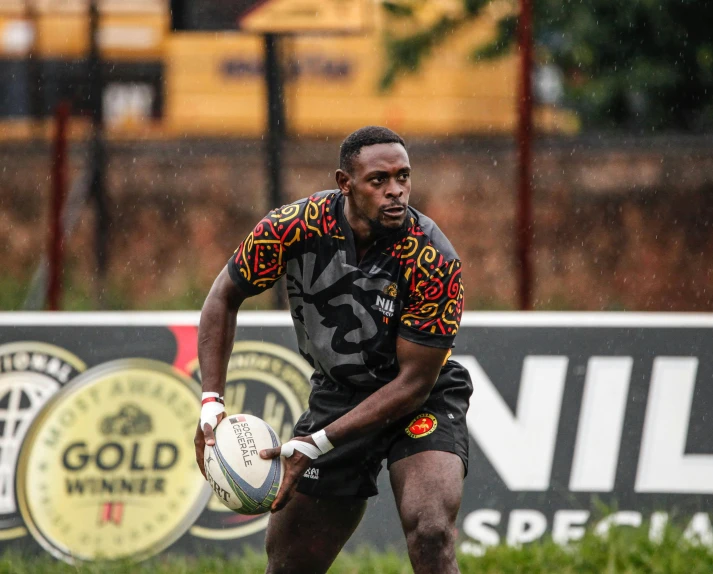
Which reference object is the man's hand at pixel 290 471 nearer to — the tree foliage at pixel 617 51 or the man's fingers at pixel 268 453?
the man's fingers at pixel 268 453

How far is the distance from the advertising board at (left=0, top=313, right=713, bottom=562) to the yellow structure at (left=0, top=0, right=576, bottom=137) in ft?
19.5

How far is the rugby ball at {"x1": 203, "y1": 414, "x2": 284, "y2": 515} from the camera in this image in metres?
4.18

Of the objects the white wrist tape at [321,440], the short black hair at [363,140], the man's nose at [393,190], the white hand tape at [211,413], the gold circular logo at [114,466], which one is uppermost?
the short black hair at [363,140]

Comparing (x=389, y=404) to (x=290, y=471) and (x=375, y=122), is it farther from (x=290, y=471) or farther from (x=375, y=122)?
(x=375, y=122)

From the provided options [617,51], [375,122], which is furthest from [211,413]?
[617,51]

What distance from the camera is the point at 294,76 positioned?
1227 centimetres

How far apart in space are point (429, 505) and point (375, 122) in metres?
9.00

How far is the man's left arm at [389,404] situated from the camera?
418 centimetres

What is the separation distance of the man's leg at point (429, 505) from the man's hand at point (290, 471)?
394 millimetres

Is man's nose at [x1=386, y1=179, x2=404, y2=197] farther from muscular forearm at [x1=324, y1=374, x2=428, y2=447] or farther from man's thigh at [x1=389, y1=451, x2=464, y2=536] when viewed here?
man's thigh at [x1=389, y1=451, x2=464, y2=536]

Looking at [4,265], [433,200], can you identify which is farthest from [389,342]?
[4,265]

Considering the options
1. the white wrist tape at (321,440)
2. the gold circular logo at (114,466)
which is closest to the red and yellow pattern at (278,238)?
the white wrist tape at (321,440)

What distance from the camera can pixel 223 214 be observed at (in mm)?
11703

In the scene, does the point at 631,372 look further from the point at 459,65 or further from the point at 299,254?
the point at 459,65
